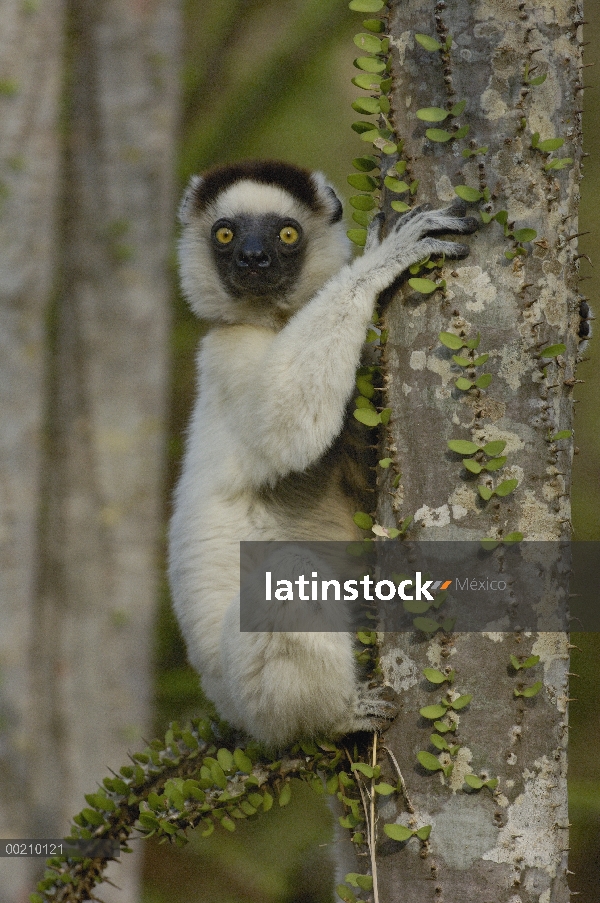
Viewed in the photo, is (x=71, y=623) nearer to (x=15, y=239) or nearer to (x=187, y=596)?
(x=15, y=239)

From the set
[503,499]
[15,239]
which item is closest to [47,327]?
[15,239]

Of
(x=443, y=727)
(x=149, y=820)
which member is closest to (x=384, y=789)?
(x=443, y=727)

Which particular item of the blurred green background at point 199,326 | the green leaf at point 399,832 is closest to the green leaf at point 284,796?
the green leaf at point 399,832

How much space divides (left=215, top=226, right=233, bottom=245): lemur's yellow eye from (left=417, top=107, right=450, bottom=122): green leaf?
1.82 m

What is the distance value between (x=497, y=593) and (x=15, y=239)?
564 centimetres

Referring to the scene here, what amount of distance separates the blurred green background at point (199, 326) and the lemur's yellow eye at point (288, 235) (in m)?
3.05

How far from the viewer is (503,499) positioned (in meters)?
2.59

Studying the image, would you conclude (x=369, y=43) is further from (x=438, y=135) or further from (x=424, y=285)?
(x=424, y=285)

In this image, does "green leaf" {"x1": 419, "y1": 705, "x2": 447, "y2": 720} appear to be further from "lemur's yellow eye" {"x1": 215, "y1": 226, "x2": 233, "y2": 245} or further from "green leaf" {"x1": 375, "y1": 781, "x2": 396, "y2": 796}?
"lemur's yellow eye" {"x1": 215, "y1": 226, "x2": 233, "y2": 245}

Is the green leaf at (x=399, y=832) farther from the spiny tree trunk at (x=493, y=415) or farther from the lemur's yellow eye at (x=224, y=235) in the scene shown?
the lemur's yellow eye at (x=224, y=235)

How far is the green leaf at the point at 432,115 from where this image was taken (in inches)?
104

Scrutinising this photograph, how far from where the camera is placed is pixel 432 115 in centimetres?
265

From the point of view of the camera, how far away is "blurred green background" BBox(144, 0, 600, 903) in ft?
23.0

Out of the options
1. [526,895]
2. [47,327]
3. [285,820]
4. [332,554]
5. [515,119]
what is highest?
[47,327]
